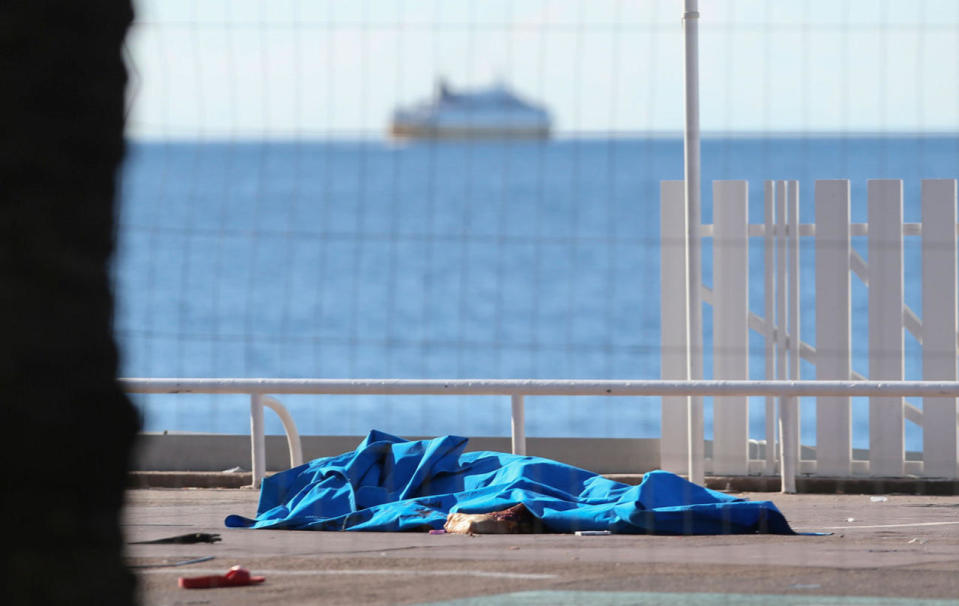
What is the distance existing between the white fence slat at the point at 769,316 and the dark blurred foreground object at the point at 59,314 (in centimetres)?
846

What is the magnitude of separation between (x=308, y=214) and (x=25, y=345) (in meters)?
77.1

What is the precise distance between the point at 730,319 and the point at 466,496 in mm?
3102

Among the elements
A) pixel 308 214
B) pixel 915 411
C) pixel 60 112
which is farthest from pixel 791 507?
pixel 308 214

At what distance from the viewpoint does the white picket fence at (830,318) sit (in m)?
11.5

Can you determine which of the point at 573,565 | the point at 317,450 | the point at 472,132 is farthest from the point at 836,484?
the point at 472,132

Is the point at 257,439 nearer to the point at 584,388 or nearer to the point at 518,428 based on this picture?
the point at 518,428

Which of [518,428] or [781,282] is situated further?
[781,282]

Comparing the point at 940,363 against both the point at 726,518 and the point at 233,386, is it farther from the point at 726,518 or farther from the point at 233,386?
the point at 233,386

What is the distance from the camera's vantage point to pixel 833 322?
11.9m

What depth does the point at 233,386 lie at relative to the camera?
11.3 m

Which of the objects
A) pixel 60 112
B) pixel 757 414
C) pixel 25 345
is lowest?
pixel 757 414

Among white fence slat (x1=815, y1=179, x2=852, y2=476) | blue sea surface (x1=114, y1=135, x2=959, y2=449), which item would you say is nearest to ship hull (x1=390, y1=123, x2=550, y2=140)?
white fence slat (x1=815, y1=179, x2=852, y2=476)

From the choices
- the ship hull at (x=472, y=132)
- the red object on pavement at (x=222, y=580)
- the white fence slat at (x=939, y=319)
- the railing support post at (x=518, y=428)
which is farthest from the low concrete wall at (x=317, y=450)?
the red object on pavement at (x=222, y=580)

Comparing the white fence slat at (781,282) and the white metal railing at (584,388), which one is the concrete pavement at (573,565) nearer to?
the white metal railing at (584,388)
